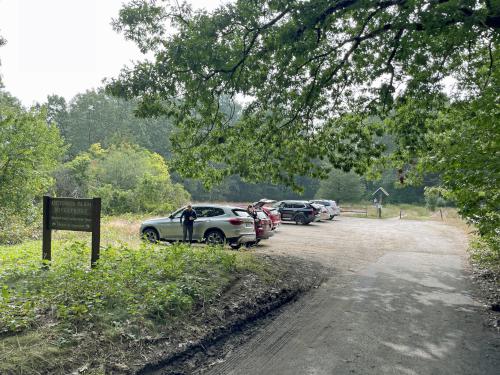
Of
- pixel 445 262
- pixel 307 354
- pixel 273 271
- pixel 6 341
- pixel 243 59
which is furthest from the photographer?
pixel 445 262

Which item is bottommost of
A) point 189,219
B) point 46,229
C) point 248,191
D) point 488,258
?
point 488,258

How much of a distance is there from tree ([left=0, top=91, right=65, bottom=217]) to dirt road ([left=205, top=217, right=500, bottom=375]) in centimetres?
1284

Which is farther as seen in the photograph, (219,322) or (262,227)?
(262,227)

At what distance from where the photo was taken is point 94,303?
18.0 ft

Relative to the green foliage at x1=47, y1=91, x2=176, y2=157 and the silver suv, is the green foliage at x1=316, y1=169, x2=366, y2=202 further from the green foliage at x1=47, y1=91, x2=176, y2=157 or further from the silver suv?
the silver suv

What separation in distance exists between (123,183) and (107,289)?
30.6 m

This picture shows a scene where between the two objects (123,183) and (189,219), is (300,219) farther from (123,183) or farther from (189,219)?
(123,183)

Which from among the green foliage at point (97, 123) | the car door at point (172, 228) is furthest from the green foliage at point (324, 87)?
the green foliage at point (97, 123)

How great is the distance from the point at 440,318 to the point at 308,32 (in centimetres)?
596

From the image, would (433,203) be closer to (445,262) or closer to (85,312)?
(445,262)

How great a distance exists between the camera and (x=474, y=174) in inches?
259

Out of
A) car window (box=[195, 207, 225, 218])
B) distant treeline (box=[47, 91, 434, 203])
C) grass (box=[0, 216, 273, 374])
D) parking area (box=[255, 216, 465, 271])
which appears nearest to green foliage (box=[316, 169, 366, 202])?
distant treeline (box=[47, 91, 434, 203])

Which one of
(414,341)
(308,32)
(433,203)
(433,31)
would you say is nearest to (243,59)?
(308,32)

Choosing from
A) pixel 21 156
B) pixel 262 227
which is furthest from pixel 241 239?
pixel 21 156
